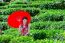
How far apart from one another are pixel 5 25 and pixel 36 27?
231 centimetres

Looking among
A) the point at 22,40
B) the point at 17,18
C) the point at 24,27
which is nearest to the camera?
the point at 22,40

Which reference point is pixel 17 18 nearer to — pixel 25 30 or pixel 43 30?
pixel 25 30

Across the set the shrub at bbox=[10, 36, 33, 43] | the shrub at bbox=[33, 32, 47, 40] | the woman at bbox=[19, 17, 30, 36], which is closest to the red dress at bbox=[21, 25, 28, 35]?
the woman at bbox=[19, 17, 30, 36]

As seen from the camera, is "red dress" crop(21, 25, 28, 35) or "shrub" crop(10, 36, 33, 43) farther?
"red dress" crop(21, 25, 28, 35)

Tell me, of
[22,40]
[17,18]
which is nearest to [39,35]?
[17,18]

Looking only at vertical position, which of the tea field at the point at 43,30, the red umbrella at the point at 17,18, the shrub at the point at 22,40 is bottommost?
the tea field at the point at 43,30

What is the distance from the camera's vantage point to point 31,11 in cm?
2039

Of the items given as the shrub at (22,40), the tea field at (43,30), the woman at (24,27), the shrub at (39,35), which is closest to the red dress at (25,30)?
the woman at (24,27)

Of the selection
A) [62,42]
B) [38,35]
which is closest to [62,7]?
[38,35]

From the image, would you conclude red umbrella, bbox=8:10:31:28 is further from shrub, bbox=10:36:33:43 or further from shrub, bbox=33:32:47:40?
shrub, bbox=10:36:33:43

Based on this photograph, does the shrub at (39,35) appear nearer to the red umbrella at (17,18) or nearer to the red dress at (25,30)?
the red dress at (25,30)

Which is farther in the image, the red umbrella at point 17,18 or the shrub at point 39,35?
the shrub at point 39,35

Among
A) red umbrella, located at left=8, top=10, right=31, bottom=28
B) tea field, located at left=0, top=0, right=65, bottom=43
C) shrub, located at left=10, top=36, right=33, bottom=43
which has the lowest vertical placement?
tea field, located at left=0, top=0, right=65, bottom=43

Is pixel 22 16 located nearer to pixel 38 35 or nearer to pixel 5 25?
pixel 38 35
